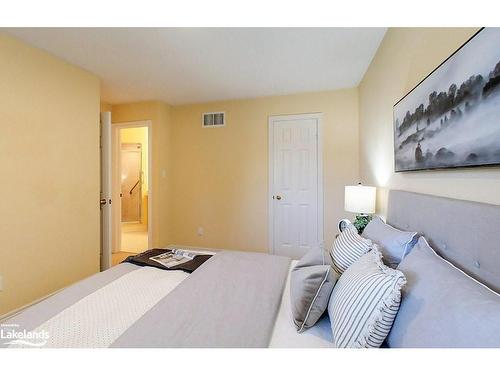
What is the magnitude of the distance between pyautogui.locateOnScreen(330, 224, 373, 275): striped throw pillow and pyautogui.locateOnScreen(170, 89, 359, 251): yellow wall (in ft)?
6.37

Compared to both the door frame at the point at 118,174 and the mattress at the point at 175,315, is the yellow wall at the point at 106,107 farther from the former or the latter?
the mattress at the point at 175,315

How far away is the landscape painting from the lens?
2.63 feet

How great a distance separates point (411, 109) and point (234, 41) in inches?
61.3

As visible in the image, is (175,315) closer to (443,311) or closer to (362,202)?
(443,311)

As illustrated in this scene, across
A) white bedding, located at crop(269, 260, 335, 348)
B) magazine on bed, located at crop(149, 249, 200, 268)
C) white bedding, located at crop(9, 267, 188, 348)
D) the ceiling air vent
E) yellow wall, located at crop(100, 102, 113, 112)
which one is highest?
yellow wall, located at crop(100, 102, 113, 112)

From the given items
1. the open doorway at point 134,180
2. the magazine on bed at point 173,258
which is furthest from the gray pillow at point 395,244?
the open doorway at point 134,180

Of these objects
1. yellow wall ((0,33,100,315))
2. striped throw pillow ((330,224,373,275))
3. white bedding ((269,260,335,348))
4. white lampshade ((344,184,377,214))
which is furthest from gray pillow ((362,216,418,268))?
yellow wall ((0,33,100,315))

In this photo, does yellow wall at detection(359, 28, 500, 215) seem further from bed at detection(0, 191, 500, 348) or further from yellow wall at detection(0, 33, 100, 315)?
yellow wall at detection(0, 33, 100, 315)

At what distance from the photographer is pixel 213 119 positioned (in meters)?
3.69

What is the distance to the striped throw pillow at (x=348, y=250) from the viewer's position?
47.4 inches

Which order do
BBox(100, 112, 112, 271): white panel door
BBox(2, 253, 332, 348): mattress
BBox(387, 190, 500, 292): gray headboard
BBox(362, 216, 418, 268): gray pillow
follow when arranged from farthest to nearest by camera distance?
1. BBox(100, 112, 112, 271): white panel door
2. BBox(362, 216, 418, 268): gray pillow
3. BBox(2, 253, 332, 348): mattress
4. BBox(387, 190, 500, 292): gray headboard

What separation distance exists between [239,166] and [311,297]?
8.97 feet

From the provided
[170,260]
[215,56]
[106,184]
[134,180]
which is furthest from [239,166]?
[134,180]
